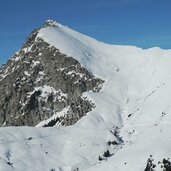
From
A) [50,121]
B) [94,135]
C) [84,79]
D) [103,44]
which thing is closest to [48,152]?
[94,135]

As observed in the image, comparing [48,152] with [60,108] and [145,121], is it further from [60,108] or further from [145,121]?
[60,108]

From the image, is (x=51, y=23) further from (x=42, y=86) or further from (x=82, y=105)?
(x=82, y=105)

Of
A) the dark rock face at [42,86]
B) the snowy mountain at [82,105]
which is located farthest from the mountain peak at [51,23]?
the dark rock face at [42,86]

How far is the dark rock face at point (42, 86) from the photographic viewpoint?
136m

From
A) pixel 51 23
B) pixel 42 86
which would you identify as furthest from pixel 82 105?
pixel 51 23

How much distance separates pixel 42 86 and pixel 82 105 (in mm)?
29042

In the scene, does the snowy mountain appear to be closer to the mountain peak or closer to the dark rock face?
the dark rock face

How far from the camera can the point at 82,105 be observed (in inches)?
4744

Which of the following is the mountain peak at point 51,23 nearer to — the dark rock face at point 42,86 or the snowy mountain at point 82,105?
the snowy mountain at point 82,105

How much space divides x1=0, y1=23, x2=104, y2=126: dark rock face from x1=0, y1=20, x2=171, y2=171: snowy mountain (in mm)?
322

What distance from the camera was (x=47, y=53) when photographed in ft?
500

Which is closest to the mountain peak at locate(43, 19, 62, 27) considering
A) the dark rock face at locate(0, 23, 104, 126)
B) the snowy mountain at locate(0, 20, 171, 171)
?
the snowy mountain at locate(0, 20, 171, 171)

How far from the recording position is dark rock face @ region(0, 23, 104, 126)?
136m

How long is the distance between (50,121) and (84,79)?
1878 centimetres
